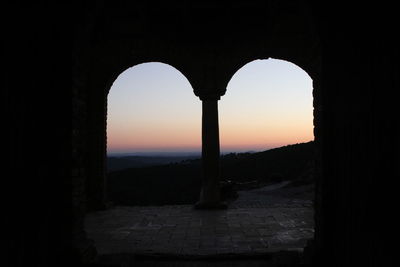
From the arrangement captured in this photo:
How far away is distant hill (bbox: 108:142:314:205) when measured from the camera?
28967mm

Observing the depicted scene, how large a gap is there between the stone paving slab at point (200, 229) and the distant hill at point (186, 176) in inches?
572

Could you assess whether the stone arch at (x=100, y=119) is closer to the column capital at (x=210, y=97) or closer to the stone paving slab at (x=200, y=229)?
the column capital at (x=210, y=97)

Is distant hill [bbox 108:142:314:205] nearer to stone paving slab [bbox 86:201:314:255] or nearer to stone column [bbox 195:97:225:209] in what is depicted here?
stone column [bbox 195:97:225:209]

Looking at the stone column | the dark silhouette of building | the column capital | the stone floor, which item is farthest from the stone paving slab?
the column capital

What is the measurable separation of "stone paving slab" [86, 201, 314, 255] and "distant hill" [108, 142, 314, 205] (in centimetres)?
1452

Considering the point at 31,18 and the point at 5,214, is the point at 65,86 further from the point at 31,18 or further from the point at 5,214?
the point at 5,214

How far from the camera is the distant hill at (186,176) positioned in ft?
95.0

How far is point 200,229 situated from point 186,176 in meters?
29.8

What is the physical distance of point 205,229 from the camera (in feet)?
25.6

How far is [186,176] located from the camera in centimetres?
3750

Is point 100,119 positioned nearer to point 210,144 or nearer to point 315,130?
point 210,144

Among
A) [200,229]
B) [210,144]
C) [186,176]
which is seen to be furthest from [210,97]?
[186,176]

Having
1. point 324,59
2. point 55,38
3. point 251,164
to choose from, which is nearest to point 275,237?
point 324,59

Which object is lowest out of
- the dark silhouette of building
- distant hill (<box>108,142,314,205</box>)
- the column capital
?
distant hill (<box>108,142,314,205</box>)
